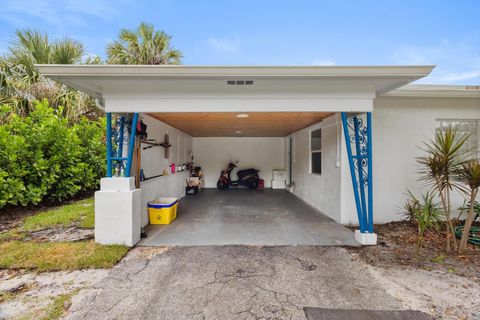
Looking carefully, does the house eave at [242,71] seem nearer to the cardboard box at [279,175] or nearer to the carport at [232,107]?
the carport at [232,107]

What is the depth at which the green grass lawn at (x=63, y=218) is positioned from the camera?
389cm

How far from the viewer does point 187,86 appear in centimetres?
304

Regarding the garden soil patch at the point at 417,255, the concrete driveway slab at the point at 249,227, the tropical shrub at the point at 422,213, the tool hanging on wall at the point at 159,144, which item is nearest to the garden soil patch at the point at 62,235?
the concrete driveway slab at the point at 249,227

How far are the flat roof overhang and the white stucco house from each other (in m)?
0.01

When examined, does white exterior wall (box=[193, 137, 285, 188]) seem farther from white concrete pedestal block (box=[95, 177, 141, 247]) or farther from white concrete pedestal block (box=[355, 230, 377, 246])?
white concrete pedestal block (box=[95, 177, 141, 247])

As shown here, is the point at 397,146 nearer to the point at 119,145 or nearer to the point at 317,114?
the point at 317,114

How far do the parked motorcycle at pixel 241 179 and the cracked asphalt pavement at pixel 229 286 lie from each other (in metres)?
5.53

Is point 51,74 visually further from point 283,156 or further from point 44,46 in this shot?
point 283,156

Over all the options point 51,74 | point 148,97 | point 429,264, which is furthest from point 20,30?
point 429,264

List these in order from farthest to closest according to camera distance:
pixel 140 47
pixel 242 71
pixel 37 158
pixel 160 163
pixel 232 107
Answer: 1. pixel 140 47
2. pixel 160 163
3. pixel 37 158
4. pixel 232 107
5. pixel 242 71

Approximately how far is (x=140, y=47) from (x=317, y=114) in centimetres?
645

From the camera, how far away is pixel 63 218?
4215mm

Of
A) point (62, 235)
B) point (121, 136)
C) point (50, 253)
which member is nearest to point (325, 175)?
point (121, 136)

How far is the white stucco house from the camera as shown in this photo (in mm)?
2789
